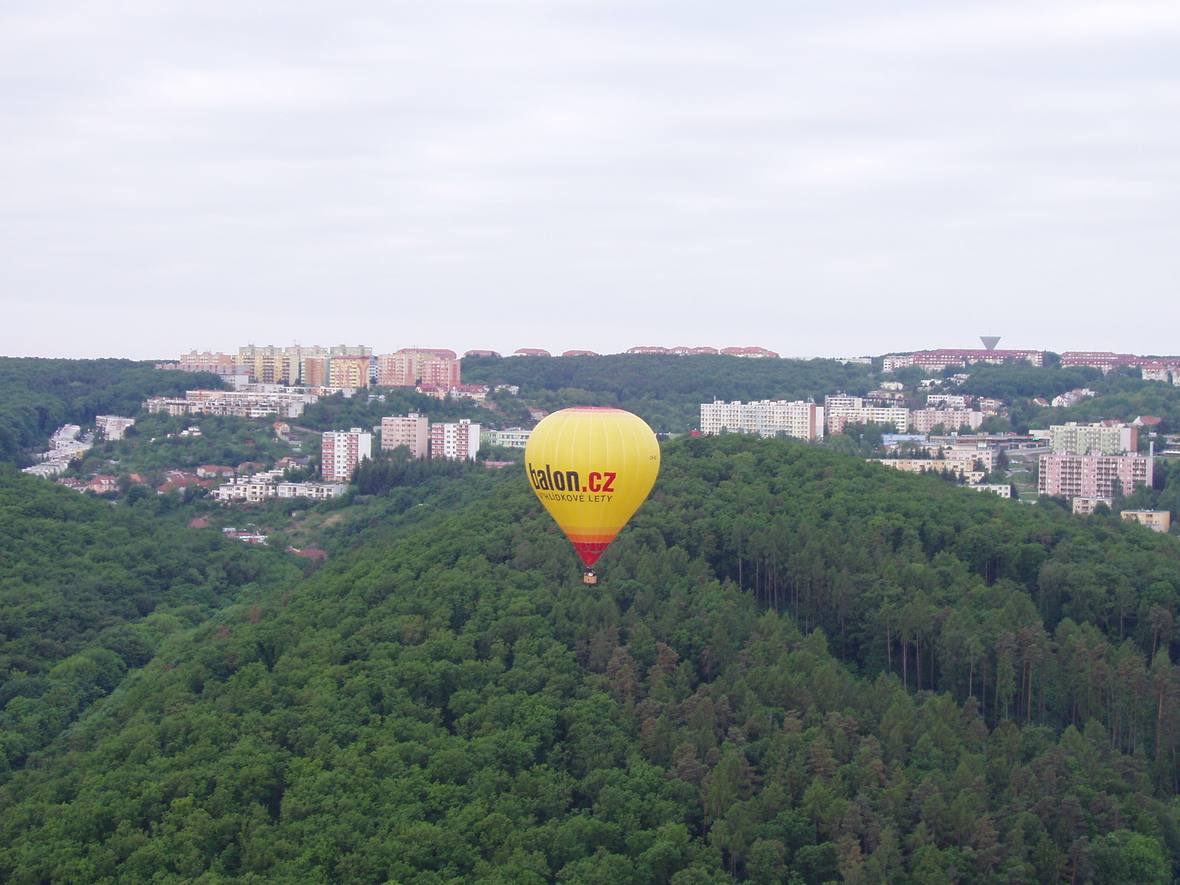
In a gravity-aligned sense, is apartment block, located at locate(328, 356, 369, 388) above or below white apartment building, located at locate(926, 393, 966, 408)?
above

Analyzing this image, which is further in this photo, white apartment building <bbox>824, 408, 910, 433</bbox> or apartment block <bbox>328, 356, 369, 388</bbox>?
apartment block <bbox>328, 356, 369, 388</bbox>

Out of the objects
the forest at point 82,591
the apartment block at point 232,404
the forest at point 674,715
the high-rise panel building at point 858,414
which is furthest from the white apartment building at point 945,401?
the forest at point 674,715

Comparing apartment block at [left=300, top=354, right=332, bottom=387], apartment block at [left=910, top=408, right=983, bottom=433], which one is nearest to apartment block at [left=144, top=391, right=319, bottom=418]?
apartment block at [left=300, top=354, right=332, bottom=387]

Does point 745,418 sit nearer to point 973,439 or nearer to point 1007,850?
point 973,439

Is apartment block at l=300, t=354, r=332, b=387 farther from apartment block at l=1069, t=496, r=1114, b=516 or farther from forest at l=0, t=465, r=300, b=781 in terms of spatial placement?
apartment block at l=1069, t=496, r=1114, b=516

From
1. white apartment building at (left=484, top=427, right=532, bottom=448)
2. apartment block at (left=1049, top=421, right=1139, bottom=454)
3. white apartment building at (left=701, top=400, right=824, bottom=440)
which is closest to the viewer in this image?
apartment block at (left=1049, top=421, right=1139, bottom=454)

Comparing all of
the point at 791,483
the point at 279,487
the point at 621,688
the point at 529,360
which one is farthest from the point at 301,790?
the point at 529,360

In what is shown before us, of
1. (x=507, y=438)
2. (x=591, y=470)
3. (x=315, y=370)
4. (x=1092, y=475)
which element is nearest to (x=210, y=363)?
(x=315, y=370)
